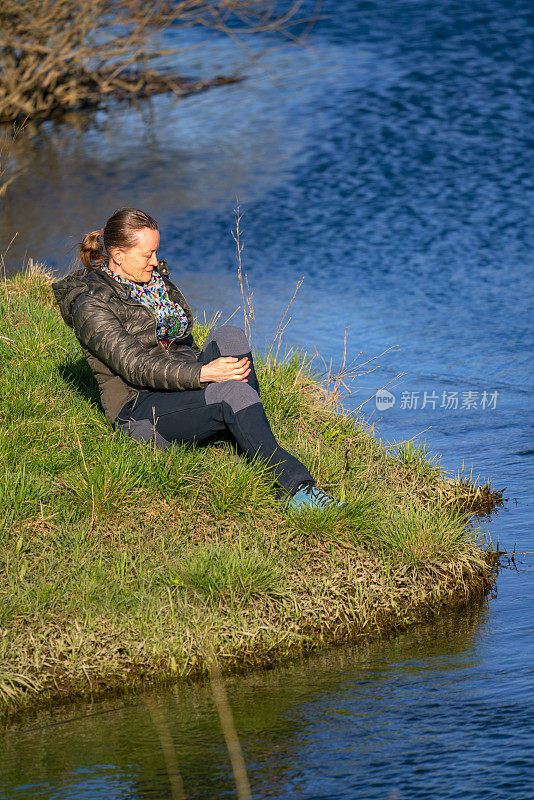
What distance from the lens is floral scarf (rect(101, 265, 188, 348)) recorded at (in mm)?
5797

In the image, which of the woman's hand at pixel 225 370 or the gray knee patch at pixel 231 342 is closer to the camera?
the woman's hand at pixel 225 370

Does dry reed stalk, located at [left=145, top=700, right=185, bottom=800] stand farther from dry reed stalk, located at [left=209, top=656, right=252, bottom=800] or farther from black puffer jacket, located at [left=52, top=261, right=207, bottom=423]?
black puffer jacket, located at [left=52, top=261, right=207, bottom=423]

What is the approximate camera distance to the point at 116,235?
18.4ft

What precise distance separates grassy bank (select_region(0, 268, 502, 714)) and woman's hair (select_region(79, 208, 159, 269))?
93 cm

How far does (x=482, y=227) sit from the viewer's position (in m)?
11.1

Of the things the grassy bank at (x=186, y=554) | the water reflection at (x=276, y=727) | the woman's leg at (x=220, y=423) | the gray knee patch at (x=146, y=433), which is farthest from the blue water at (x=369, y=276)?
the gray knee patch at (x=146, y=433)

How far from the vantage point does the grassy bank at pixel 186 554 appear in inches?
184

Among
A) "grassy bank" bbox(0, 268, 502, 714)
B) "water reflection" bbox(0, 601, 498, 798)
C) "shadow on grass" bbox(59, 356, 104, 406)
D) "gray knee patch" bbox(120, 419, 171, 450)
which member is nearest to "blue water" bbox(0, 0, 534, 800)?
"water reflection" bbox(0, 601, 498, 798)

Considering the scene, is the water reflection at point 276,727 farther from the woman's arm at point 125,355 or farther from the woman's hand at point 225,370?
the woman's arm at point 125,355

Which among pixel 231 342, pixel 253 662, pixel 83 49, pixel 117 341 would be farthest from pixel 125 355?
pixel 83 49

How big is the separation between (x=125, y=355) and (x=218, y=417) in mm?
577

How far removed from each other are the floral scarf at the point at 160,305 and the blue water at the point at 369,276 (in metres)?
1.68

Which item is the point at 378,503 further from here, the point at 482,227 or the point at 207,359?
the point at 482,227

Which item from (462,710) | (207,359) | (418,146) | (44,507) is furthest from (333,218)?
(462,710)
